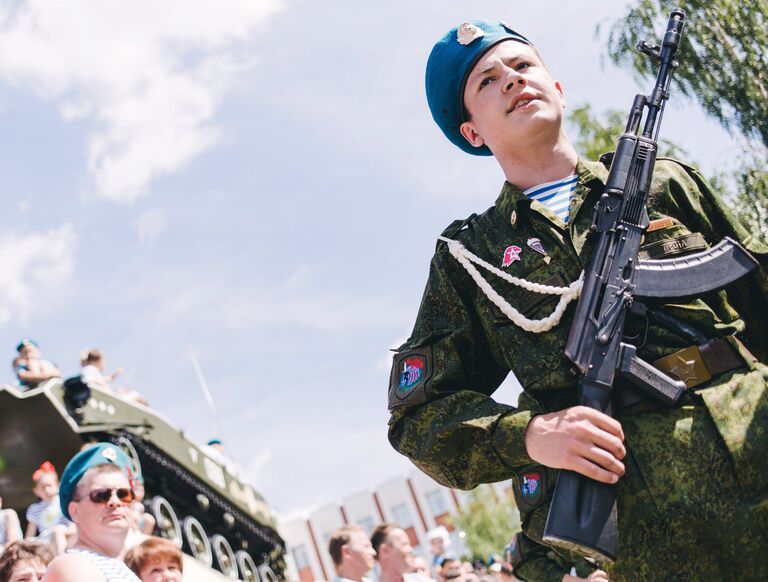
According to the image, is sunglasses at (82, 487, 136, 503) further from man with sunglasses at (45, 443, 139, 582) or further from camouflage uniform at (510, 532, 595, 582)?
camouflage uniform at (510, 532, 595, 582)

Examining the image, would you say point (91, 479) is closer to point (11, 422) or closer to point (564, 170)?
point (564, 170)

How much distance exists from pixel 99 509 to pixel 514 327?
2.70 meters

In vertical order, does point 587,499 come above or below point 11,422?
below

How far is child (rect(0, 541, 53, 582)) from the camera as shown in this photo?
17.5 ft

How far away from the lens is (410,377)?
2.76m

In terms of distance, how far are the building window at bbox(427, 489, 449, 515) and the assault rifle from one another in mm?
57915

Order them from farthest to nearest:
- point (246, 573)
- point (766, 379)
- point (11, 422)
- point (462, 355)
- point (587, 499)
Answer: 1. point (246, 573)
2. point (11, 422)
3. point (462, 355)
4. point (766, 379)
5. point (587, 499)

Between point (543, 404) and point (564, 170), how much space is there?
2.17 ft

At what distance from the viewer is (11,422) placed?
14.6 m

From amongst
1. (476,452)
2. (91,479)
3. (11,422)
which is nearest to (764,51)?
(91,479)

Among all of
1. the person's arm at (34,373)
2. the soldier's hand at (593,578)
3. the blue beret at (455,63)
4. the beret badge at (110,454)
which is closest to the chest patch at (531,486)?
the blue beret at (455,63)

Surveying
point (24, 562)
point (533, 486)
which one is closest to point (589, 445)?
point (533, 486)

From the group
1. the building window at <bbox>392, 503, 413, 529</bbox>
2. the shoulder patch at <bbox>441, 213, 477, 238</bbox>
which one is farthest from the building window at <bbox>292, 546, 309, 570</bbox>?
the shoulder patch at <bbox>441, 213, 477, 238</bbox>

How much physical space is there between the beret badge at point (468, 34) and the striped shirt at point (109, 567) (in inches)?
103
